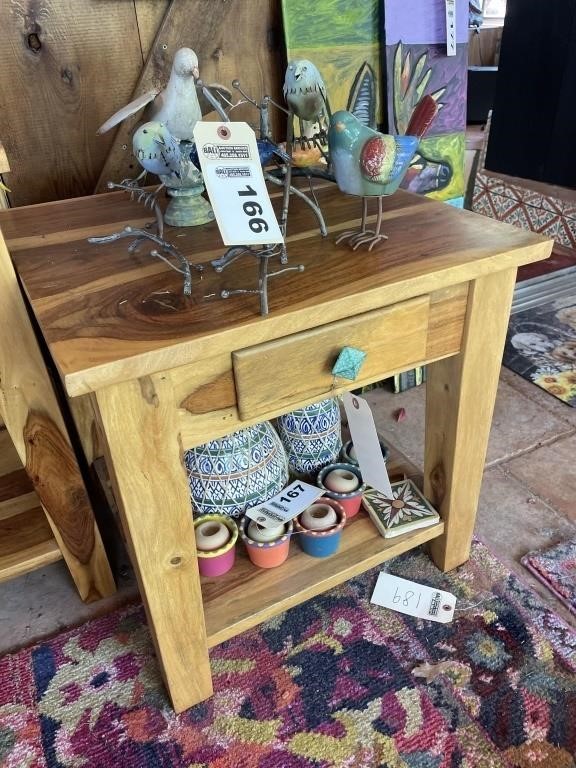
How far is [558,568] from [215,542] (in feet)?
2.10

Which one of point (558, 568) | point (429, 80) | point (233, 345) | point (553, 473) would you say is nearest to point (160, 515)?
point (233, 345)

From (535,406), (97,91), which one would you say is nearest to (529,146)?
(535,406)

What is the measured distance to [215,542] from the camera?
3.07 ft

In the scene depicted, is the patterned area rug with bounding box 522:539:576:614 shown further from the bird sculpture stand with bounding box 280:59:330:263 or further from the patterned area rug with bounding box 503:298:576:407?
the bird sculpture stand with bounding box 280:59:330:263

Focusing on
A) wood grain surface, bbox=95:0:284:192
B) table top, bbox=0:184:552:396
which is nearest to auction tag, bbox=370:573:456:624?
table top, bbox=0:184:552:396

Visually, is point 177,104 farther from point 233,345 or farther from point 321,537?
point 321,537

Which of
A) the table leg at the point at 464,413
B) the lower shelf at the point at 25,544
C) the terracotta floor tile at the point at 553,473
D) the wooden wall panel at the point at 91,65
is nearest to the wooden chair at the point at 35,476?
the lower shelf at the point at 25,544

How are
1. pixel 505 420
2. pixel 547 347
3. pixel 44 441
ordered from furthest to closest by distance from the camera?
pixel 547 347, pixel 505 420, pixel 44 441

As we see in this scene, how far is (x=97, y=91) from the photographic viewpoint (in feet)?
3.51

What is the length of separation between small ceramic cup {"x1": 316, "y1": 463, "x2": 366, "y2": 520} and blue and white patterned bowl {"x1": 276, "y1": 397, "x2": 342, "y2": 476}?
29mm

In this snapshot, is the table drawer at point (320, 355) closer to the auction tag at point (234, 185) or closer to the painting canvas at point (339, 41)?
the auction tag at point (234, 185)

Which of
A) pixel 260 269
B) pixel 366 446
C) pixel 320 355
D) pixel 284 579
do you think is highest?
pixel 260 269

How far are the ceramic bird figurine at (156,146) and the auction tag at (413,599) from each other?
78 centimetres

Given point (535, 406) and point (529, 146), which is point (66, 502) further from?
point (529, 146)
